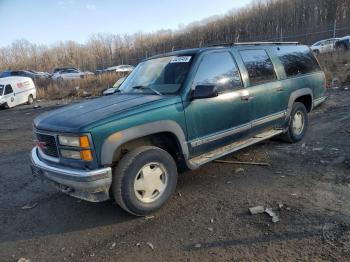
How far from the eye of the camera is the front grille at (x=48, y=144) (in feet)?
13.6

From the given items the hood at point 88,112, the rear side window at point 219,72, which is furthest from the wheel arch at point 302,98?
the hood at point 88,112

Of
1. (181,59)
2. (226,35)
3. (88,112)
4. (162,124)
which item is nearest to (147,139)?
(162,124)

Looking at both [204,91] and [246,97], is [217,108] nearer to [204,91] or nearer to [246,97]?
[204,91]

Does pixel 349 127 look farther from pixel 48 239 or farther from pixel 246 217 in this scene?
pixel 48 239

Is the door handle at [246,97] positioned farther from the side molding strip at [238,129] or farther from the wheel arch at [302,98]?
the wheel arch at [302,98]

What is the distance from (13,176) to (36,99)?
63.5 ft

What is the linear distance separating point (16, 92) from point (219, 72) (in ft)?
64.2

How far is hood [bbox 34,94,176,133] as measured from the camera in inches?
153

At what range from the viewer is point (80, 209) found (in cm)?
462

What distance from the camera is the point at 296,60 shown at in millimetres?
6621

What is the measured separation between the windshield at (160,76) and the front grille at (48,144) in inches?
55.4

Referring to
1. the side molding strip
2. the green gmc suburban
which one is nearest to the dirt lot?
the green gmc suburban

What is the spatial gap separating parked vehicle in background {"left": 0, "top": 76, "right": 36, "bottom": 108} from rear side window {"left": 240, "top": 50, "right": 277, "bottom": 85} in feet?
60.6

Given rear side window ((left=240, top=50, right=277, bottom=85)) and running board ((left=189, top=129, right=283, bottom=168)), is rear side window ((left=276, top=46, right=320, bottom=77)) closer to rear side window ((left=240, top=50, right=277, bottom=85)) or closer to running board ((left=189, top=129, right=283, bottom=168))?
rear side window ((left=240, top=50, right=277, bottom=85))
